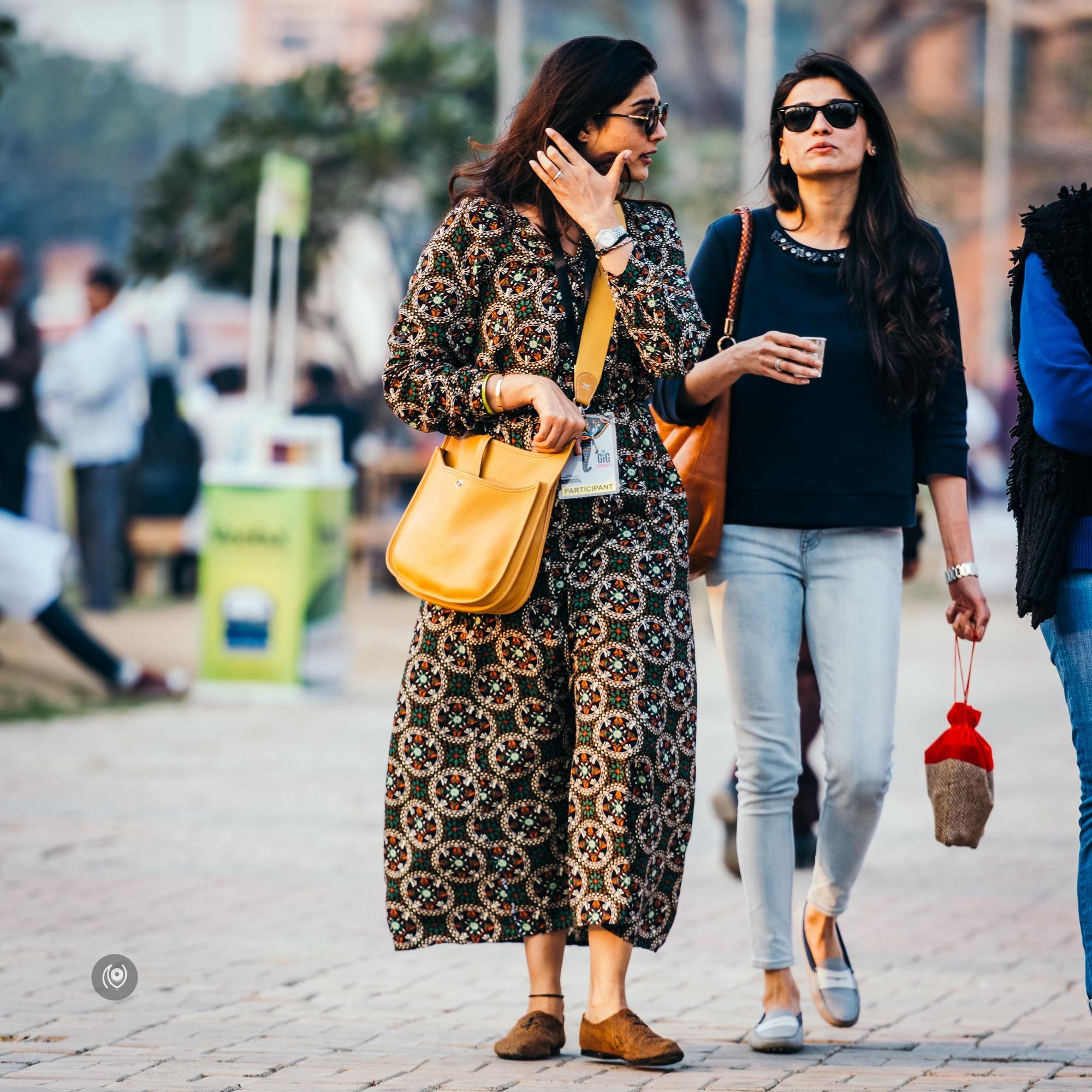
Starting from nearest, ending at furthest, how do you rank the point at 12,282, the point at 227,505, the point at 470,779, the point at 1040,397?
the point at 1040,397
the point at 470,779
the point at 227,505
the point at 12,282

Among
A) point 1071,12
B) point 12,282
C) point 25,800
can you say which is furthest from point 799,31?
point 25,800

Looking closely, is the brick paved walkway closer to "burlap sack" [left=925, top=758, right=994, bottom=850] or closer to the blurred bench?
"burlap sack" [left=925, top=758, right=994, bottom=850]

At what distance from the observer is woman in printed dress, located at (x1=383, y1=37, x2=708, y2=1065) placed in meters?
4.17

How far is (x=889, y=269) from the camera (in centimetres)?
446

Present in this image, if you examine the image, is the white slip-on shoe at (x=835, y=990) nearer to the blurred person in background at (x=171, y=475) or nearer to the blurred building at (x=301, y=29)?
the blurred person in background at (x=171, y=475)

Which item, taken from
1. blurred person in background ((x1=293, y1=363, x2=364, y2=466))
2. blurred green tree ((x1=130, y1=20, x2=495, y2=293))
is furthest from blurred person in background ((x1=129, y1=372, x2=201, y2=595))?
blurred green tree ((x1=130, y1=20, x2=495, y2=293))

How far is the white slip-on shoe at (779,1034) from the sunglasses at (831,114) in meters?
1.93

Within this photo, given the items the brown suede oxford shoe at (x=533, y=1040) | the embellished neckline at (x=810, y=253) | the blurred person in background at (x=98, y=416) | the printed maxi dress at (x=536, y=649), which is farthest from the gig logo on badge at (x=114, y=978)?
the blurred person in background at (x=98, y=416)

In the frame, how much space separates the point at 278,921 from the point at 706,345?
93.7 inches

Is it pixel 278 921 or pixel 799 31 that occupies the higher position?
pixel 799 31

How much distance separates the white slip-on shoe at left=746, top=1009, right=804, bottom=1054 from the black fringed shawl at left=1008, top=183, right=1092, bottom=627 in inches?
40.3

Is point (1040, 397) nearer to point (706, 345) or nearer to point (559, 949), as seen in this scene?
point (706, 345)

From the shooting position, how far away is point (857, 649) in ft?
14.5

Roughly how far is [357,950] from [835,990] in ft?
4.98
